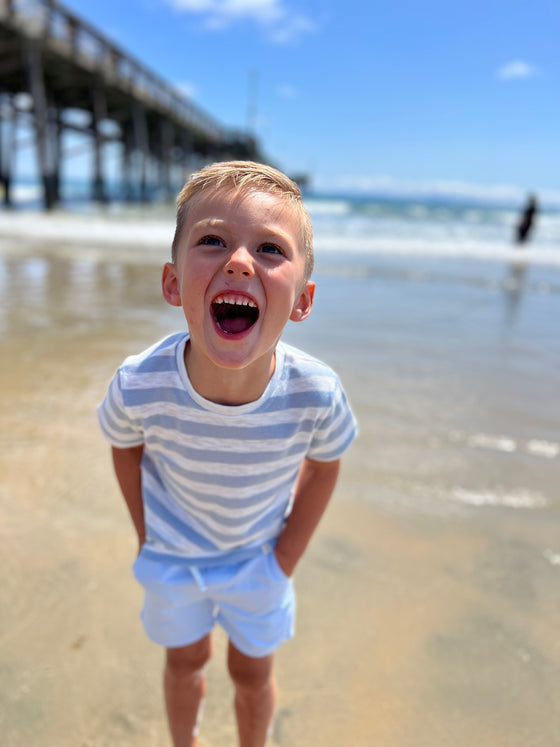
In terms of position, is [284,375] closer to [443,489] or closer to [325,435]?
[325,435]

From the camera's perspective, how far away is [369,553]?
7.04ft

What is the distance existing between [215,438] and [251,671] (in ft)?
2.02

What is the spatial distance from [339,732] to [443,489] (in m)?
1.35

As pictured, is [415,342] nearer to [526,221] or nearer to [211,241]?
[211,241]

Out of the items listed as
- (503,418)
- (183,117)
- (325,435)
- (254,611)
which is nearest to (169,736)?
(254,611)

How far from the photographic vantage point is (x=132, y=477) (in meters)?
1.31

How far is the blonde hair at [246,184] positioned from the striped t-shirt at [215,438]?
0.78 feet

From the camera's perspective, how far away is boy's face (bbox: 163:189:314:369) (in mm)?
980

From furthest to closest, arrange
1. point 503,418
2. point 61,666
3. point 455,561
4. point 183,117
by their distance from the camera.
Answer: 1. point 183,117
2. point 503,418
3. point 455,561
4. point 61,666

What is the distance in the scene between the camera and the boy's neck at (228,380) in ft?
3.76

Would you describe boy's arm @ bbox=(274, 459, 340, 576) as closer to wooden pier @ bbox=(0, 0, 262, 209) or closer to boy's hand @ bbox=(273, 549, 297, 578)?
boy's hand @ bbox=(273, 549, 297, 578)

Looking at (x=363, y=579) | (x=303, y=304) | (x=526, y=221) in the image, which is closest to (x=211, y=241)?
(x=303, y=304)

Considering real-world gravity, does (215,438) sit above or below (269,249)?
below

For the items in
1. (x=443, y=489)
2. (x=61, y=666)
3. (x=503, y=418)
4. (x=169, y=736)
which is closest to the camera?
(x=169, y=736)
